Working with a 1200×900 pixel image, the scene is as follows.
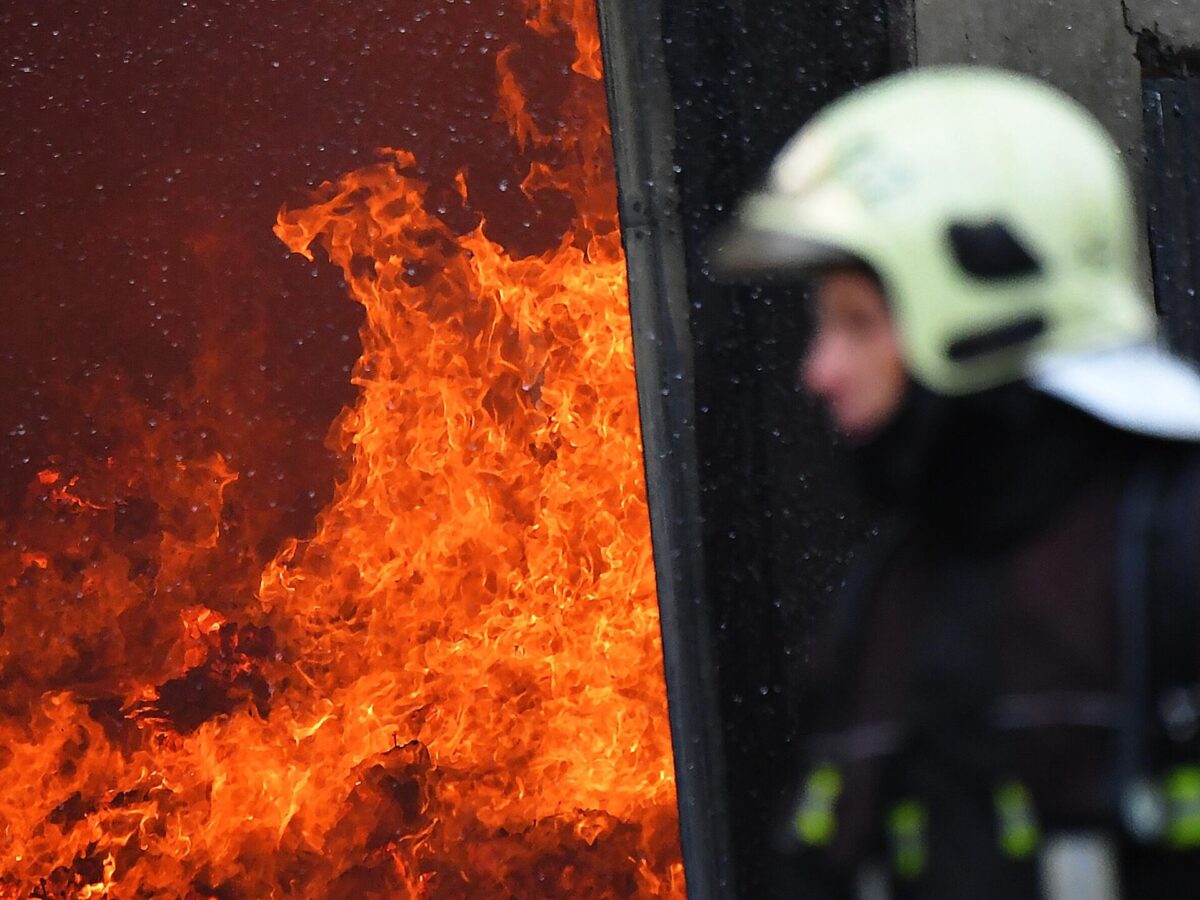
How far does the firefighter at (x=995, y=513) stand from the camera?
51.4 inches

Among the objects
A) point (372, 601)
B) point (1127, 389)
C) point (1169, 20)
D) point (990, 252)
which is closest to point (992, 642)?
point (1127, 389)

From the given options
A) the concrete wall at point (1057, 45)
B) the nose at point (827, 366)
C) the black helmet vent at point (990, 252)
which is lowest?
the nose at point (827, 366)

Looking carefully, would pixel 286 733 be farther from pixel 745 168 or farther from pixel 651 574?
pixel 745 168

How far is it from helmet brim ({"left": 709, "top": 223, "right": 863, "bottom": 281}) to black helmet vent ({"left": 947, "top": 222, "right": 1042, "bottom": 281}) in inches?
4.3

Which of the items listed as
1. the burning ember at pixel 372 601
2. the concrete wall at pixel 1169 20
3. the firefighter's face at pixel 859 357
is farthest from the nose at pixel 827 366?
the concrete wall at pixel 1169 20

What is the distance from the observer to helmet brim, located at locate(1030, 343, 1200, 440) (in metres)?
1.35

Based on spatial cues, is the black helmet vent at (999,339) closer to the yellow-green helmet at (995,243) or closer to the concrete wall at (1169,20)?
the yellow-green helmet at (995,243)

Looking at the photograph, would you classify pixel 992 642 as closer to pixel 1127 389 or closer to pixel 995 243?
pixel 1127 389

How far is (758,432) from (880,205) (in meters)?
2.12

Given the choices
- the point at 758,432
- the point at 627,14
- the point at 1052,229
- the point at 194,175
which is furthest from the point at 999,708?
the point at 194,175

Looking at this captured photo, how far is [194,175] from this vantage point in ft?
11.9

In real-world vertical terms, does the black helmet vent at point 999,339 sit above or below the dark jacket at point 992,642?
above

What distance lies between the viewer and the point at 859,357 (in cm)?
152

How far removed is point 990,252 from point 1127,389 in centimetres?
19
